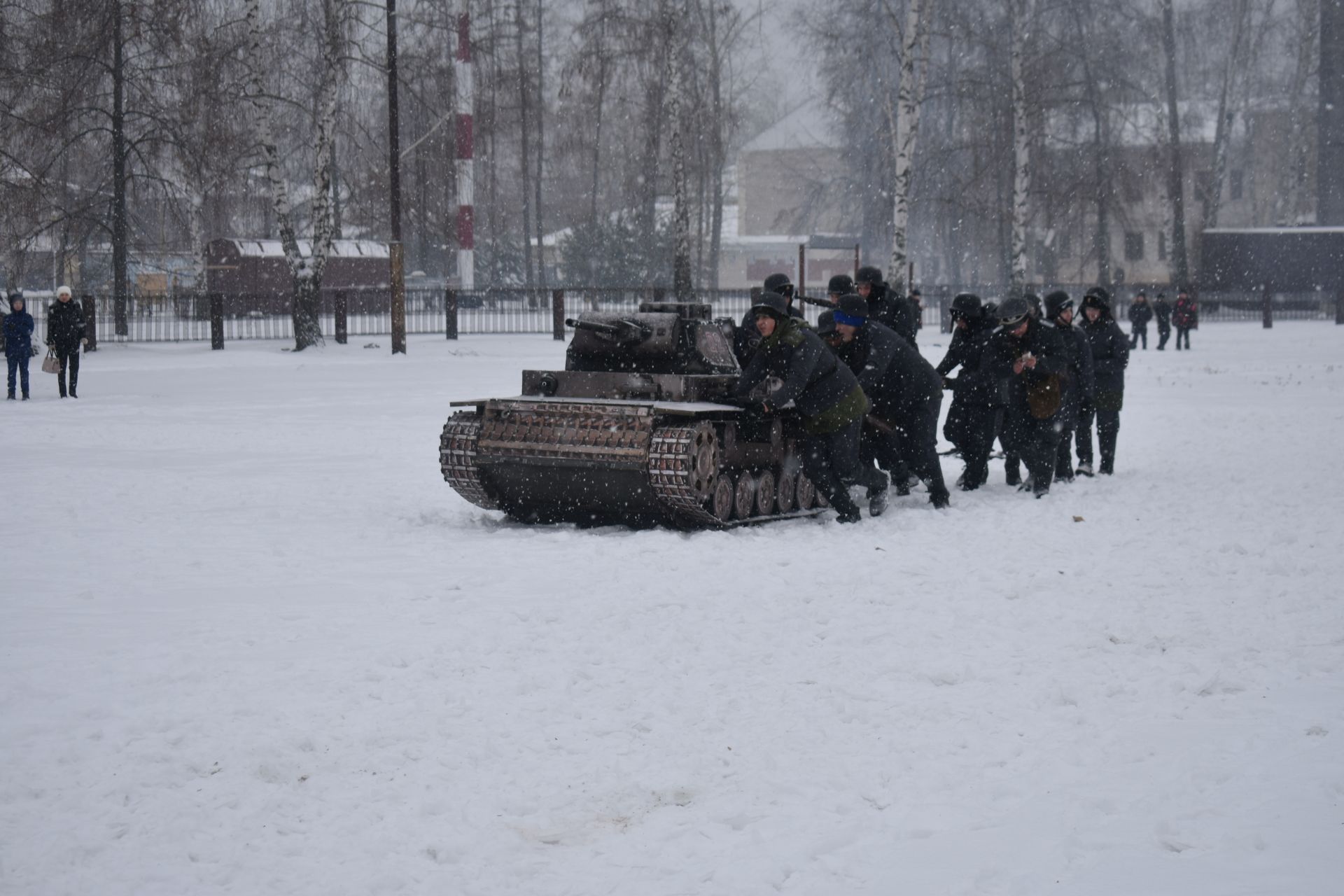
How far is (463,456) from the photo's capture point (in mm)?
11602

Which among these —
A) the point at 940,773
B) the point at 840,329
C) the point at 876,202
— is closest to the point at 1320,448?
the point at 840,329

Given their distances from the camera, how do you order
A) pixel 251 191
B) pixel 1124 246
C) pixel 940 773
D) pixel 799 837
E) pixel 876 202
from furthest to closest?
pixel 1124 246 < pixel 876 202 < pixel 251 191 < pixel 940 773 < pixel 799 837

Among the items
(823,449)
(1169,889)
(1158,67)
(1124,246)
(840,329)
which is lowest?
(1169,889)

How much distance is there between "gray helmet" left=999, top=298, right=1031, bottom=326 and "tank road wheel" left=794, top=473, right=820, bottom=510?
2.27 meters

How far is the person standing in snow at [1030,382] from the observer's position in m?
13.3

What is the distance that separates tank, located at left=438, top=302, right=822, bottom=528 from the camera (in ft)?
36.1

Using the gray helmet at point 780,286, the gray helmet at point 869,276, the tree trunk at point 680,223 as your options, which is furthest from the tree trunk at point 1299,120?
the gray helmet at point 780,286

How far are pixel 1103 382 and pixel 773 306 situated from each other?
4560 millimetres

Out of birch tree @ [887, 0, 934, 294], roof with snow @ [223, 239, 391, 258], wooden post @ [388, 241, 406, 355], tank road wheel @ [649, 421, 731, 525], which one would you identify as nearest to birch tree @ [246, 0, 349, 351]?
wooden post @ [388, 241, 406, 355]

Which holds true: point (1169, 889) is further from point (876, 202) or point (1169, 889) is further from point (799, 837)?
point (876, 202)

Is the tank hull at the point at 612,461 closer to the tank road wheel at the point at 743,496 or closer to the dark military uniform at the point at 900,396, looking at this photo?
the tank road wheel at the point at 743,496

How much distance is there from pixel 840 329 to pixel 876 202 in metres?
46.1

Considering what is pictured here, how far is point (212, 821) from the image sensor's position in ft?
17.3

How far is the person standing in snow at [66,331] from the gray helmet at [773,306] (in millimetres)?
12354
